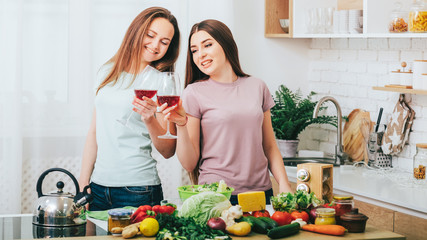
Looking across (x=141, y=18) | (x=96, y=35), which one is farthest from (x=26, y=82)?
(x=141, y=18)

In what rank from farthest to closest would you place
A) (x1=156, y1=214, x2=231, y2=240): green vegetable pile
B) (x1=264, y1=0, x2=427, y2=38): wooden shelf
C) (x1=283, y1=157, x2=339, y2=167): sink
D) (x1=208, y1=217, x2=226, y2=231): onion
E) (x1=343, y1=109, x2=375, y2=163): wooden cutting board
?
(x1=283, y1=157, x2=339, y2=167): sink → (x1=343, y1=109, x2=375, y2=163): wooden cutting board → (x1=264, y1=0, x2=427, y2=38): wooden shelf → (x1=208, y1=217, x2=226, y2=231): onion → (x1=156, y1=214, x2=231, y2=240): green vegetable pile

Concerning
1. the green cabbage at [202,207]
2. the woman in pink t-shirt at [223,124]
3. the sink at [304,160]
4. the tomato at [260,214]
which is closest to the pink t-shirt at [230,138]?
the woman in pink t-shirt at [223,124]

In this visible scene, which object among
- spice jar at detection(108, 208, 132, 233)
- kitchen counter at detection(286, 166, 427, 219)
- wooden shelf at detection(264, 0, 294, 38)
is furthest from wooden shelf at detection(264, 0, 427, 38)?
spice jar at detection(108, 208, 132, 233)

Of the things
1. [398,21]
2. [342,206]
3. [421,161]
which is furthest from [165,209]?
[398,21]

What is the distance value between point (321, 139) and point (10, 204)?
2242 mm

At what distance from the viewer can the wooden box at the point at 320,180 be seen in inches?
105

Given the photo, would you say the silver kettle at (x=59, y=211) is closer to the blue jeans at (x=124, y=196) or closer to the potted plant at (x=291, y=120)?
the blue jeans at (x=124, y=196)

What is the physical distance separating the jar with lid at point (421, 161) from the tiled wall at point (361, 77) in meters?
0.25

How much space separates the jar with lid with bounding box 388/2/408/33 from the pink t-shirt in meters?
1.09

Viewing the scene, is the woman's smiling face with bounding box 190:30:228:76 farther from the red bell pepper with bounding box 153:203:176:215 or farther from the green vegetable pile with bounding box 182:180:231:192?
the red bell pepper with bounding box 153:203:176:215

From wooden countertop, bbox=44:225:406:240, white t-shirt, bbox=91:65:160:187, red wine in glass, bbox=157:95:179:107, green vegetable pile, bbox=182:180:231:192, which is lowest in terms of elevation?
wooden countertop, bbox=44:225:406:240

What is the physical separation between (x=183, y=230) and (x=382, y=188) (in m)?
1.66

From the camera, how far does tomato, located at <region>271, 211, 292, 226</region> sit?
233 centimetres

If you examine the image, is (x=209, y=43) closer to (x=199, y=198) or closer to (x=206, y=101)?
(x=206, y=101)
